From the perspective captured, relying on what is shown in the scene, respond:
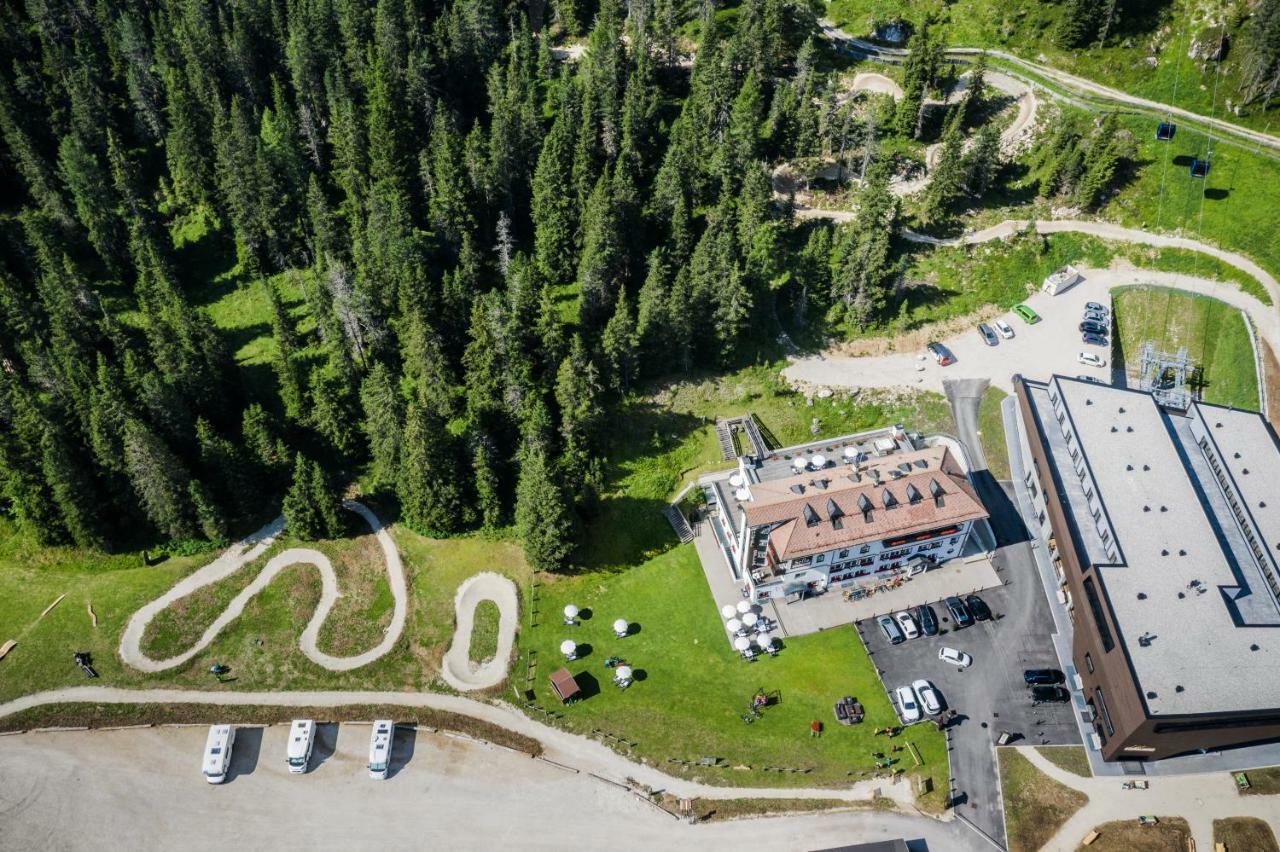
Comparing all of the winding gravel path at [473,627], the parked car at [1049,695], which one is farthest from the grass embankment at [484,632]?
the parked car at [1049,695]

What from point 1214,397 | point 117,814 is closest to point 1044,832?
point 1214,397

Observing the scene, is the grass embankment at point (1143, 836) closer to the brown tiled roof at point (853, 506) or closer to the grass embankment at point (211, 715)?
the brown tiled roof at point (853, 506)

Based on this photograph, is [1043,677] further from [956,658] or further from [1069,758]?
[956,658]

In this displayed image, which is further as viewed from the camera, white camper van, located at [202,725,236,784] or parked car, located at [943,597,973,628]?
parked car, located at [943,597,973,628]

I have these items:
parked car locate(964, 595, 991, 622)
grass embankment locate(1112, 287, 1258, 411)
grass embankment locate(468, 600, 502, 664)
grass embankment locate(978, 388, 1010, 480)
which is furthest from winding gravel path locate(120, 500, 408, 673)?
grass embankment locate(1112, 287, 1258, 411)

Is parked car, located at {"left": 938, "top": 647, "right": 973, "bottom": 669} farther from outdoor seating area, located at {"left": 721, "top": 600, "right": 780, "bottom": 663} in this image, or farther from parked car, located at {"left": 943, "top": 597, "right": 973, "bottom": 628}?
outdoor seating area, located at {"left": 721, "top": 600, "right": 780, "bottom": 663}

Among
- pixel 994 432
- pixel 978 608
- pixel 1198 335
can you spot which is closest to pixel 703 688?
pixel 978 608
